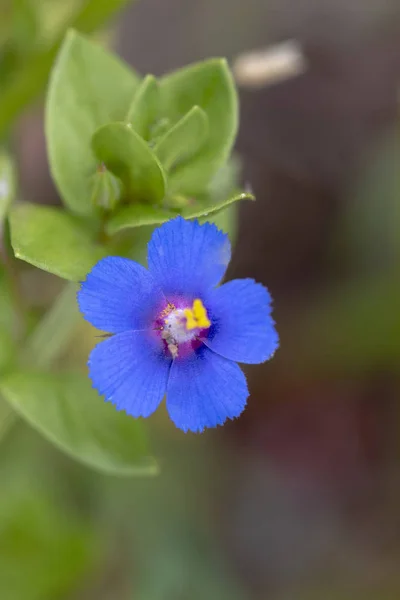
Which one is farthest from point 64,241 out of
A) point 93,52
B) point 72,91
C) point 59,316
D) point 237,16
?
point 237,16

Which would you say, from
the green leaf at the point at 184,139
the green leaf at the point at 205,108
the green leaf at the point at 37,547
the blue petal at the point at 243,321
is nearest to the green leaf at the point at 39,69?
the green leaf at the point at 205,108

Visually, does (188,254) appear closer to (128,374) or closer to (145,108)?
(128,374)

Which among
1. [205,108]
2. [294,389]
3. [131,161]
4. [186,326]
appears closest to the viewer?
[186,326]

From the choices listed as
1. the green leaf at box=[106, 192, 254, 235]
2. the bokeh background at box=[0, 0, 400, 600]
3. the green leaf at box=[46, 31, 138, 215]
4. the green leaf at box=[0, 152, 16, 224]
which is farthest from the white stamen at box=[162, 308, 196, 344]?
the bokeh background at box=[0, 0, 400, 600]

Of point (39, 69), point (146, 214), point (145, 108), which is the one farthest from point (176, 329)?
point (39, 69)

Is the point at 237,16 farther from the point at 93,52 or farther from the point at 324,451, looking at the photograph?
the point at 324,451

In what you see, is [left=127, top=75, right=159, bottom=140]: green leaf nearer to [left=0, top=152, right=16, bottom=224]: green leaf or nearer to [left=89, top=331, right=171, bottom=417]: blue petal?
[left=0, top=152, right=16, bottom=224]: green leaf
